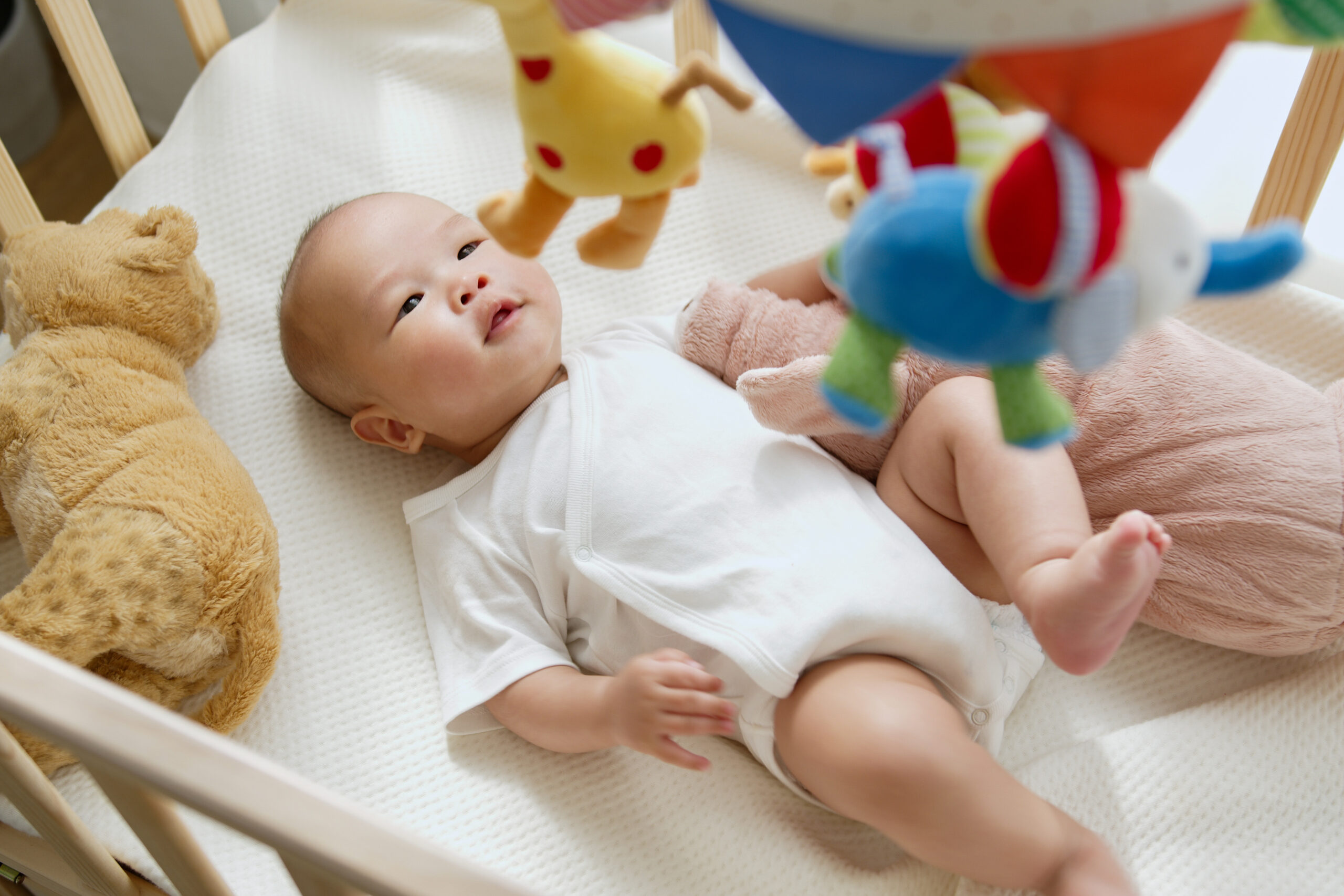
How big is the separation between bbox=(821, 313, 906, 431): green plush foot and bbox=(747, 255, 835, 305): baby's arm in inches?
27.9

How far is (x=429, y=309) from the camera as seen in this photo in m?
0.91

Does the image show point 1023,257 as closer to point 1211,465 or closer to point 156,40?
point 1211,465

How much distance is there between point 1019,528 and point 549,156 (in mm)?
506

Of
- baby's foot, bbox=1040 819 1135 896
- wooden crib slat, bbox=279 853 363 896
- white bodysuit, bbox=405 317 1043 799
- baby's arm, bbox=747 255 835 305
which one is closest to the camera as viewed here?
wooden crib slat, bbox=279 853 363 896

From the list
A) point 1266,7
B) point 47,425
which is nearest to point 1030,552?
point 1266,7

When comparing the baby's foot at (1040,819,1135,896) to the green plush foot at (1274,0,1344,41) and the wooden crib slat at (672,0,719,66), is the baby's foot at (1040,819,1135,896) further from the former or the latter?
the wooden crib slat at (672,0,719,66)

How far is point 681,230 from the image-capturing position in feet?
4.05

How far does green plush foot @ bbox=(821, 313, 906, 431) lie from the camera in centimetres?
34

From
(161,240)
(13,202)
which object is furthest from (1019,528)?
(13,202)

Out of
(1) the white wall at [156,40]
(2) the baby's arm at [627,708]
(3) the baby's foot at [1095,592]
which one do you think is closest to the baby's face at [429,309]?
(2) the baby's arm at [627,708]

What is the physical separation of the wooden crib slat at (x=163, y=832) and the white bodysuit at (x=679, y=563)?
0.25m

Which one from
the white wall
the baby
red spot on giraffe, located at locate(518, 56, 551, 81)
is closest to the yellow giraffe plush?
red spot on giraffe, located at locate(518, 56, 551, 81)

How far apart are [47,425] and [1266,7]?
2.92 ft

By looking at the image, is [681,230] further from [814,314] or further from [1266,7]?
[1266,7]
